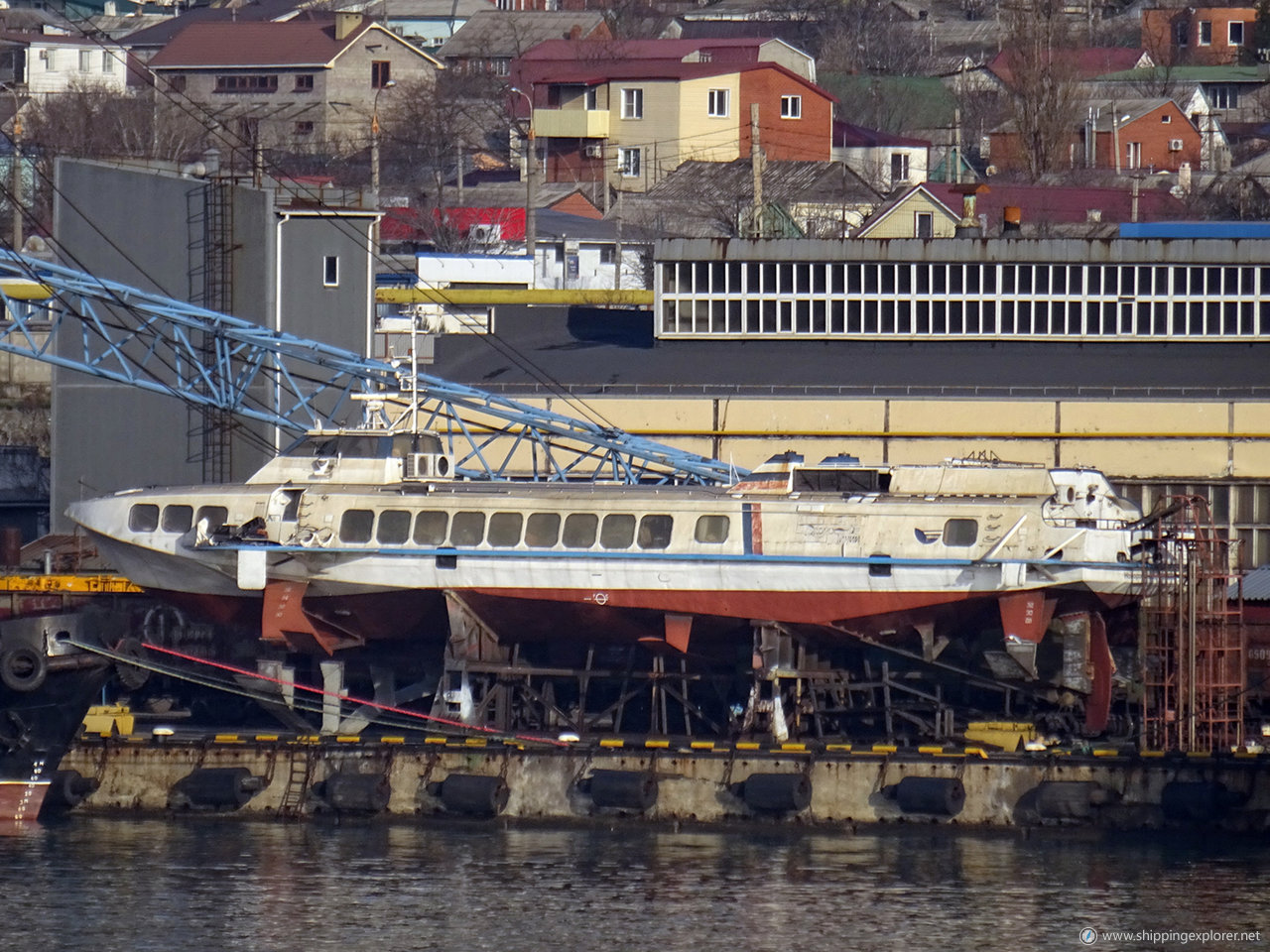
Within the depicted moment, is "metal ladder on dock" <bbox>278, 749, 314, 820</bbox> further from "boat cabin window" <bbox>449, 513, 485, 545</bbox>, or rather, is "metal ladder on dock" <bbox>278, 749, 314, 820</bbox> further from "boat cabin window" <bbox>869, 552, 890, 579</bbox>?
"boat cabin window" <bbox>869, 552, 890, 579</bbox>

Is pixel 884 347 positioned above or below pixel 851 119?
below

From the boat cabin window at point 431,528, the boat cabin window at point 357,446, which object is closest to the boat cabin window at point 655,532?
the boat cabin window at point 431,528

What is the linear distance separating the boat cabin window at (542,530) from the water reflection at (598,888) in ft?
19.8

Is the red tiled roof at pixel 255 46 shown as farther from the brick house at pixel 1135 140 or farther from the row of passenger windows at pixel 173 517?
the row of passenger windows at pixel 173 517

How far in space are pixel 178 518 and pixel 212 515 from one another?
2.44 feet

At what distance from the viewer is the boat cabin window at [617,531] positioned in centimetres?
4191

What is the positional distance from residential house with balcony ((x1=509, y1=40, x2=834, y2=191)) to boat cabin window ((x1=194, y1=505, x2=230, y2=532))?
62648mm

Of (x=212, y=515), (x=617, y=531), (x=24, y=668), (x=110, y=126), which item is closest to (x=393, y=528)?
(x=212, y=515)

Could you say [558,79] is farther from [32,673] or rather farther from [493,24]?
[32,673]

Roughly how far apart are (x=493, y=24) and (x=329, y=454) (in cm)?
9147

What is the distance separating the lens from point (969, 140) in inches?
4594

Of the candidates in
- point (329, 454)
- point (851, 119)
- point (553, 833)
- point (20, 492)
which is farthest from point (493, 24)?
point (553, 833)

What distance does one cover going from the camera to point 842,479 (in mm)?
Result: 42688

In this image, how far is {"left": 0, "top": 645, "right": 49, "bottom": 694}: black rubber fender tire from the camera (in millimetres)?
38938
